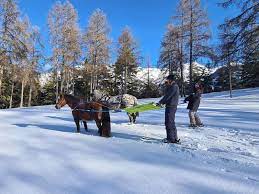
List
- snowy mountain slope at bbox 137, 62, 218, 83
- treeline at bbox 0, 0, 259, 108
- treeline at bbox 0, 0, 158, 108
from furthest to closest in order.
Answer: snowy mountain slope at bbox 137, 62, 218, 83 < treeline at bbox 0, 0, 158, 108 < treeline at bbox 0, 0, 259, 108

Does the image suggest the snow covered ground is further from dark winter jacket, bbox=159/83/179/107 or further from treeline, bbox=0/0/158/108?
treeline, bbox=0/0/158/108

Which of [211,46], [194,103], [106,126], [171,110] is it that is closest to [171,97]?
[171,110]

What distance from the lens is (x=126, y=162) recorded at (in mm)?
7832

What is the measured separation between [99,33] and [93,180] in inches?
1452

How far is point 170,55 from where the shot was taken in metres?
42.8

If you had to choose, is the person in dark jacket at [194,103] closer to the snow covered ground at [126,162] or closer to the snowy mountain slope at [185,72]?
the snow covered ground at [126,162]

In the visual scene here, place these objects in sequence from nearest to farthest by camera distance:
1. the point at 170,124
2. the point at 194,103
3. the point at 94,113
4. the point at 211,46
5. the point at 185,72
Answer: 1. the point at 170,124
2. the point at 94,113
3. the point at 194,103
4. the point at 211,46
5. the point at 185,72

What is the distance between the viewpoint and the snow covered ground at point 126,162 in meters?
6.19

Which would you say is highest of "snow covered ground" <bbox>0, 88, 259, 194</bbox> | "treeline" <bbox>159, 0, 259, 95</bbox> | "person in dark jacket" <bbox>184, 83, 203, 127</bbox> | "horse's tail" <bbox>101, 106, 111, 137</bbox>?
"treeline" <bbox>159, 0, 259, 95</bbox>

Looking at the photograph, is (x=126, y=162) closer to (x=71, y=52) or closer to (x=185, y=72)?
(x=71, y=52)

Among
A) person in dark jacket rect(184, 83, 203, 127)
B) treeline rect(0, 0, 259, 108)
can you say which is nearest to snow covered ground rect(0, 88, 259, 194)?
person in dark jacket rect(184, 83, 203, 127)

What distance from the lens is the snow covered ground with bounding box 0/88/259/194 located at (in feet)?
20.3

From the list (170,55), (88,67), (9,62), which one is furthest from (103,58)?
(9,62)

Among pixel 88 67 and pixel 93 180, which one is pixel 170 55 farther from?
pixel 93 180
